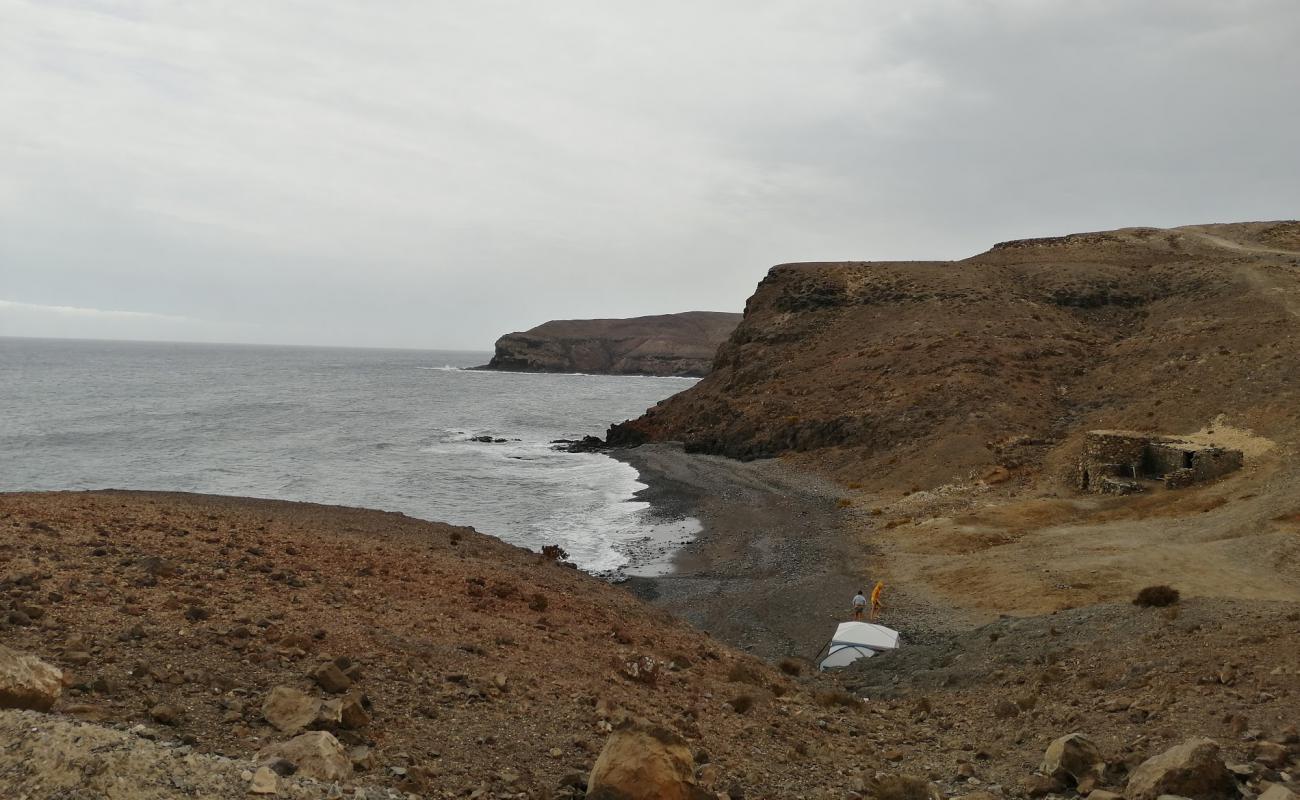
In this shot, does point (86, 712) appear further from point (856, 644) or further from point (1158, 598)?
point (1158, 598)

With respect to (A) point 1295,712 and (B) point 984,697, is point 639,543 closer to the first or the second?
(B) point 984,697

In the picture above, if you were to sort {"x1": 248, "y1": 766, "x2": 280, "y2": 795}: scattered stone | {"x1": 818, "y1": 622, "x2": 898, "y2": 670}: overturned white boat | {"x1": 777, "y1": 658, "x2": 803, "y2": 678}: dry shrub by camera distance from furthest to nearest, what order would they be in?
{"x1": 818, "y1": 622, "x2": 898, "y2": 670}: overturned white boat → {"x1": 777, "y1": 658, "x2": 803, "y2": 678}: dry shrub → {"x1": 248, "y1": 766, "x2": 280, "y2": 795}: scattered stone

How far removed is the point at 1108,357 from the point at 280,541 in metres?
48.3

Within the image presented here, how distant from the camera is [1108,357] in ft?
160

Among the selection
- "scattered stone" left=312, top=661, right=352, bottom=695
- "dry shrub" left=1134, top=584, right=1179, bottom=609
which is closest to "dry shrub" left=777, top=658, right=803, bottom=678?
"dry shrub" left=1134, top=584, right=1179, bottom=609

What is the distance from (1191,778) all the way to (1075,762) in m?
1.33

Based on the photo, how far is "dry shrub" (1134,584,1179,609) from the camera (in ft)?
47.6

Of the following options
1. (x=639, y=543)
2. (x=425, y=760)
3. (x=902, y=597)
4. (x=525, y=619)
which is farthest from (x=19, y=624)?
(x=639, y=543)

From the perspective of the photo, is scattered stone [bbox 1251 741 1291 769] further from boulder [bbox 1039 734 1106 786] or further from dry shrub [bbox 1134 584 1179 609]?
dry shrub [bbox 1134 584 1179 609]

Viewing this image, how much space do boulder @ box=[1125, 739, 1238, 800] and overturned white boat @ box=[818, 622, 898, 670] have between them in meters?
9.36

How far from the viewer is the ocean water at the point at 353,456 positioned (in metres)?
36.7

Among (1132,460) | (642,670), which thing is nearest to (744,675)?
(642,670)

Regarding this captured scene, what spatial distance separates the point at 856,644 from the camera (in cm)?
1709

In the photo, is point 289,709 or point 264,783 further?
point 289,709
